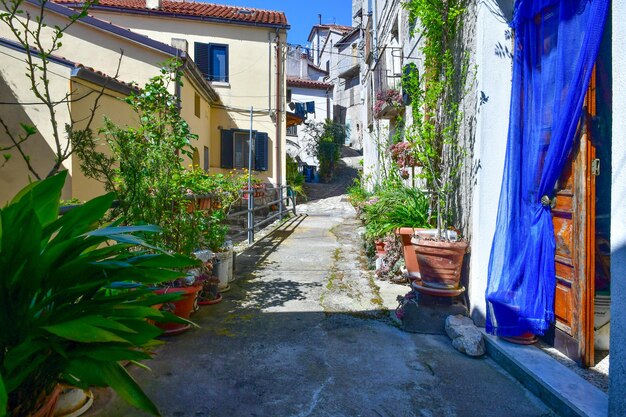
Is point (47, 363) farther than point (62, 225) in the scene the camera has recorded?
No

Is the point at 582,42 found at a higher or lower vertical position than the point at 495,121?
higher

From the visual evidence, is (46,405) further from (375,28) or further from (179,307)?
(375,28)

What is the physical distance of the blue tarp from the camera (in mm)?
2748

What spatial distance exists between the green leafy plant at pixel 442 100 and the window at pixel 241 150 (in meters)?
9.62

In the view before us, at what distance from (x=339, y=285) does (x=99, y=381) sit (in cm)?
376

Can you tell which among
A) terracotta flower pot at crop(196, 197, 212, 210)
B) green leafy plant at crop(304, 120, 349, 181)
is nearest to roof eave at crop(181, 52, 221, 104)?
terracotta flower pot at crop(196, 197, 212, 210)

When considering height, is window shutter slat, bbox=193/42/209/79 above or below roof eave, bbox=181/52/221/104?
above

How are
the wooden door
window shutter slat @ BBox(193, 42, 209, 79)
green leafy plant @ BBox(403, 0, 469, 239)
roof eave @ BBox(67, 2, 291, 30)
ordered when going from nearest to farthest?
the wooden door < green leafy plant @ BBox(403, 0, 469, 239) < roof eave @ BBox(67, 2, 291, 30) < window shutter slat @ BBox(193, 42, 209, 79)

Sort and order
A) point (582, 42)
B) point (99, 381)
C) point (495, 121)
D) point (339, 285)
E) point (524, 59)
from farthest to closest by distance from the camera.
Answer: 1. point (339, 285)
2. point (495, 121)
3. point (524, 59)
4. point (582, 42)
5. point (99, 381)

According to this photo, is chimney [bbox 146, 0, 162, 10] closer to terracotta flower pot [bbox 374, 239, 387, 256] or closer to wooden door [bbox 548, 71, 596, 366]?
terracotta flower pot [bbox 374, 239, 387, 256]

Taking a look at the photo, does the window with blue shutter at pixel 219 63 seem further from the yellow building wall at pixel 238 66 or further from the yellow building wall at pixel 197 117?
the yellow building wall at pixel 197 117

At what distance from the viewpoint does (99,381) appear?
59.4 inches

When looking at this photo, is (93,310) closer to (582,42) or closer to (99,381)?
(99,381)

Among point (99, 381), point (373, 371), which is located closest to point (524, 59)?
point (373, 371)
